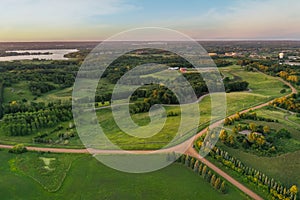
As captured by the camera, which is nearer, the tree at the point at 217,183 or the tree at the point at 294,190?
the tree at the point at 294,190

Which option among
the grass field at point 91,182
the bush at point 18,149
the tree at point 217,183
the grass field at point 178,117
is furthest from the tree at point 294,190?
the bush at point 18,149

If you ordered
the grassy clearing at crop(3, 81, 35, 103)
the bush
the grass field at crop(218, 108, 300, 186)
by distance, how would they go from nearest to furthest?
1. the grass field at crop(218, 108, 300, 186)
2. the bush
3. the grassy clearing at crop(3, 81, 35, 103)

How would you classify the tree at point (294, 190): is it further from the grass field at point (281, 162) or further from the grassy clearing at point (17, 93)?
the grassy clearing at point (17, 93)

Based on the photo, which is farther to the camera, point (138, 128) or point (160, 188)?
point (138, 128)

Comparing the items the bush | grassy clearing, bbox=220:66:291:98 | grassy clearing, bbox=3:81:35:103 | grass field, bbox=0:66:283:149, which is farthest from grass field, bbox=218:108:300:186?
grassy clearing, bbox=3:81:35:103

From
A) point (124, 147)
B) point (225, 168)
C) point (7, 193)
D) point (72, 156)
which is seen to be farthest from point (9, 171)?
point (225, 168)

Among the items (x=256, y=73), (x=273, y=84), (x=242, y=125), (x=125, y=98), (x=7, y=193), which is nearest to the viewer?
(x=7, y=193)

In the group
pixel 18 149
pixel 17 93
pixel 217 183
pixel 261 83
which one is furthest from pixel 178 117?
pixel 261 83

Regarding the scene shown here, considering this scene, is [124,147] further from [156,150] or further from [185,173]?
[185,173]

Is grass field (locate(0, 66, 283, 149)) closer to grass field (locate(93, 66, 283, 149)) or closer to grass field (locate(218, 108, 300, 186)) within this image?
grass field (locate(93, 66, 283, 149))
